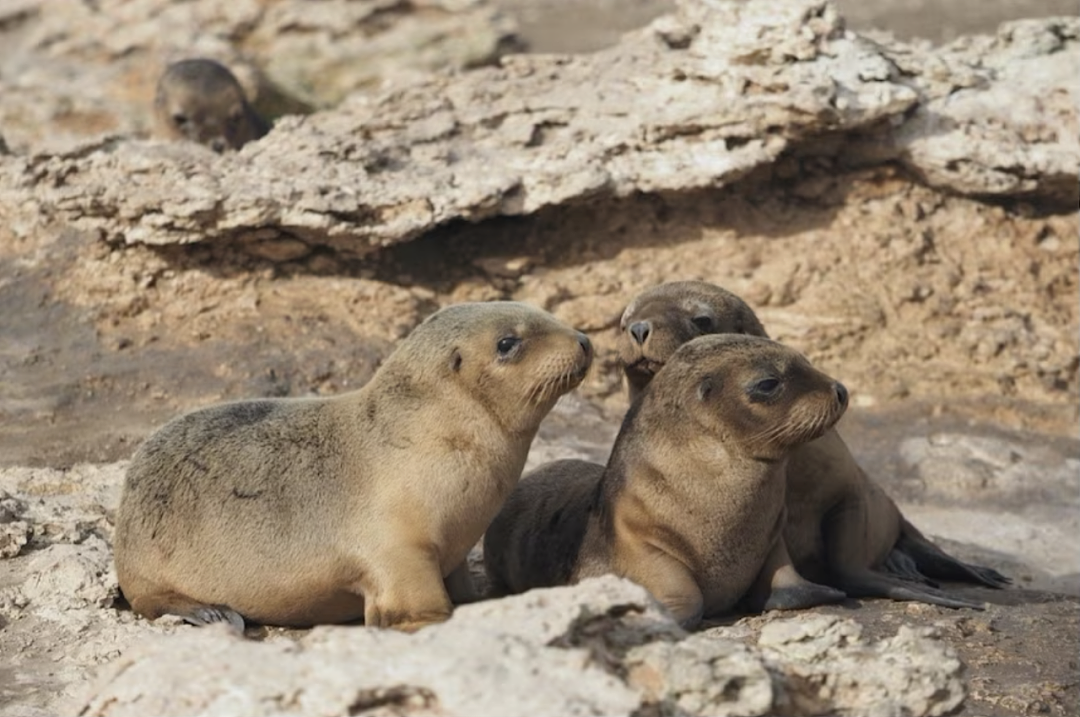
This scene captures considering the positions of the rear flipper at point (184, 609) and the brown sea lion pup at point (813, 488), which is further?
the brown sea lion pup at point (813, 488)

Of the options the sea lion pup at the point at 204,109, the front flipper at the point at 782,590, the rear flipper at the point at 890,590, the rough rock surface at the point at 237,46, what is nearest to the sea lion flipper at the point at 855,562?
the rear flipper at the point at 890,590

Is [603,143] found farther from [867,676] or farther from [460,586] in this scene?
[867,676]

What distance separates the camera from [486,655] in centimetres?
404

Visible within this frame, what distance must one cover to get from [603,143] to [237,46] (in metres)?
6.70

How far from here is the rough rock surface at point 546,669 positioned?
3.97 meters

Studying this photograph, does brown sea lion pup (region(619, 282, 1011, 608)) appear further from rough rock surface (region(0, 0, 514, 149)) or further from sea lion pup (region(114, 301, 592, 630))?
rough rock surface (region(0, 0, 514, 149))

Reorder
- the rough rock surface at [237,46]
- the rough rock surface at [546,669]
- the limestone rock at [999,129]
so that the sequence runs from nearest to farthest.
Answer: the rough rock surface at [546,669] < the limestone rock at [999,129] < the rough rock surface at [237,46]

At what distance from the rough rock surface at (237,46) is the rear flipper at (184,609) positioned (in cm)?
933

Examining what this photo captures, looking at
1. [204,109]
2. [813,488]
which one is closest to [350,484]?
[813,488]

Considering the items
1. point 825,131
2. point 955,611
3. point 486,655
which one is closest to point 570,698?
point 486,655

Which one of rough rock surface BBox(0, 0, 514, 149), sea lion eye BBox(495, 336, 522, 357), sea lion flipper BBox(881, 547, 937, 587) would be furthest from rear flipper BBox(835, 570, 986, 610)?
rough rock surface BBox(0, 0, 514, 149)

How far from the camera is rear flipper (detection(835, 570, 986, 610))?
7.12 m

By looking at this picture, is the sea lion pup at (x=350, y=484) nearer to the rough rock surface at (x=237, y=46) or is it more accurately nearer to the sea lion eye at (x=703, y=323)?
the sea lion eye at (x=703, y=323)

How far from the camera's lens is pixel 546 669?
401 cm
